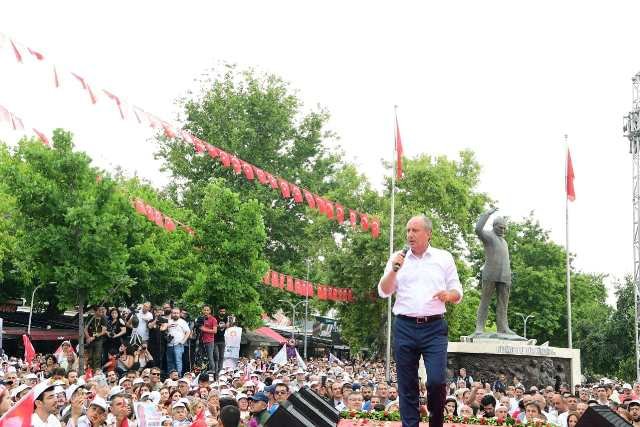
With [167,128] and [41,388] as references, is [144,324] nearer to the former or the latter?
[167,128]

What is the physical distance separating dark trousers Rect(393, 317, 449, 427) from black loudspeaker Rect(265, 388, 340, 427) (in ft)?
2.25

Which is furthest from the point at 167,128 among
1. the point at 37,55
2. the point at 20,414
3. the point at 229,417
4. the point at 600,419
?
the point at 600,419

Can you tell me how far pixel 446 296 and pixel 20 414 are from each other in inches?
143

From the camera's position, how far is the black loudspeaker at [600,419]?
5281 millimetres

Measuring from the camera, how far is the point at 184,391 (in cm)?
1276

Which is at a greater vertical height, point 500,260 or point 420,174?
point 420,174

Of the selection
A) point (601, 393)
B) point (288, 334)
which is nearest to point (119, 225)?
point (601, 393)

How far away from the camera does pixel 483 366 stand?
70.1 ft

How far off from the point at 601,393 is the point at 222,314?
1017cm

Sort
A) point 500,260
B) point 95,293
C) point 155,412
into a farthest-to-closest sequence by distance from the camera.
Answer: point 95,293
point 500,260
point 155,412

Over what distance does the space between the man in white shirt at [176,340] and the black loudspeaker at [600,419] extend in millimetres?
13895

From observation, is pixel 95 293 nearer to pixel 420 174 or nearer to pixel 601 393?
pixel 601 393

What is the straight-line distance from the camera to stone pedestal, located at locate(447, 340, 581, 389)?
21.2 metres

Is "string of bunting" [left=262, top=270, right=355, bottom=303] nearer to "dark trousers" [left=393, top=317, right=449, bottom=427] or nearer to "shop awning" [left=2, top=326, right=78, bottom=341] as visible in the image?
"shop awning" [left=2, top=326, right=78, bottom=341]
